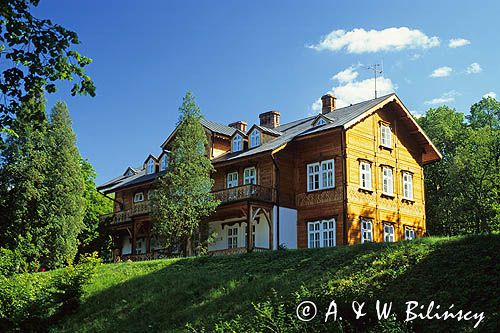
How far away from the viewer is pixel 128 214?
39000 millimetres

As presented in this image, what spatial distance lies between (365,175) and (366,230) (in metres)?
2.67

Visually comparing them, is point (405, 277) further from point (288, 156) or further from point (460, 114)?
point (460, 114)

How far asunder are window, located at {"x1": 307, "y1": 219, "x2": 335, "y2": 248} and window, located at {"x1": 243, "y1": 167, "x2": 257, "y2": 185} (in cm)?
375

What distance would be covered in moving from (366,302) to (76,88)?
7.06m

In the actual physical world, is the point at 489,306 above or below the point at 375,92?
below

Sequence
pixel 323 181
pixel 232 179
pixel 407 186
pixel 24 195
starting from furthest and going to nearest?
pixel 232 179 → pixel 407 186 → pixel 24 195 → pixel 323 181

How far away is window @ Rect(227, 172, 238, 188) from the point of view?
3450 centimetres

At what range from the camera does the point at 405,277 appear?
1568 centimetres

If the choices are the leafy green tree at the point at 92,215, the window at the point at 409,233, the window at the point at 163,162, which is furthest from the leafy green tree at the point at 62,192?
the window at the point at 409,233

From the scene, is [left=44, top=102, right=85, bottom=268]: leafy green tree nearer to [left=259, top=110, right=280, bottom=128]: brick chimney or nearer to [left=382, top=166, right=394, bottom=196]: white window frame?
[left=259, top=110, right=280, bottom=128]: brick chimney

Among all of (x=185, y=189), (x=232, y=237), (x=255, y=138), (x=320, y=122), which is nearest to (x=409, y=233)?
(x=320, y=122)

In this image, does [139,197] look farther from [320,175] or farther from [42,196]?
[320,175]

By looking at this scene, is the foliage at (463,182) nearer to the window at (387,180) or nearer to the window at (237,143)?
the window at (387,180)

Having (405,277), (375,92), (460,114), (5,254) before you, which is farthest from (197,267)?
(460,114)
